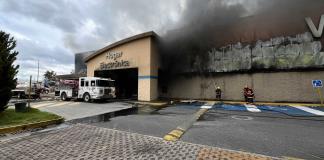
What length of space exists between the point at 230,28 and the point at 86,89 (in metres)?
14.3

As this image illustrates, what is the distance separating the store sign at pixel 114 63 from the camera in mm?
19534

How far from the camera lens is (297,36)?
15102mm

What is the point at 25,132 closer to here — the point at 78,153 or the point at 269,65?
the point at 78,153

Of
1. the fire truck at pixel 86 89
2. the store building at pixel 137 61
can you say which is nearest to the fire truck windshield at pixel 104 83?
the fire truck at pixel 86 89

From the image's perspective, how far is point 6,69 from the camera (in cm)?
810

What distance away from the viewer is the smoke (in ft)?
49.5

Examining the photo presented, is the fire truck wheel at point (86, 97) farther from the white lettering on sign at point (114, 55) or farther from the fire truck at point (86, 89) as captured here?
the white lettering on sign at point (114, 55)

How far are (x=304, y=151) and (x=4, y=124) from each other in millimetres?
9259

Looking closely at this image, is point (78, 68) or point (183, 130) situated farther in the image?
point (78, 68)

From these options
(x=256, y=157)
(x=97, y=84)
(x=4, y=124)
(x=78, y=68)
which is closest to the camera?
(x=256, y=157)

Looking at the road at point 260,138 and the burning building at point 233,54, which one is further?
the burning building at point 233,54

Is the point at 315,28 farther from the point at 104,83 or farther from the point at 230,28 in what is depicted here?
the point at 104,83

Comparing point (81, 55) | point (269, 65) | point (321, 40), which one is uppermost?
point (81, 55)

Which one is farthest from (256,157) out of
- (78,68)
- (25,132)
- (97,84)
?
(78,68)
